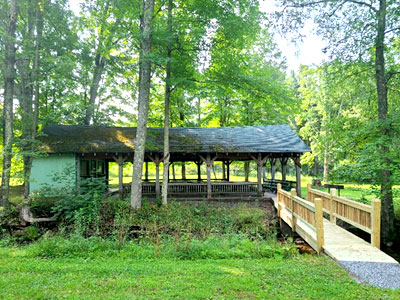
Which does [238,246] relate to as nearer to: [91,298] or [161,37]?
[91,298]

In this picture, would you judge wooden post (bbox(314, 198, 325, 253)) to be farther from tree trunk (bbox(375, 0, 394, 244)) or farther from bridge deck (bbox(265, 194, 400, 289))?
tree trunk (bbox(375, 0, 394, 244))

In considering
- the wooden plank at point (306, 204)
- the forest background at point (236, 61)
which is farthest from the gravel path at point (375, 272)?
the forest background at point (236, 61)

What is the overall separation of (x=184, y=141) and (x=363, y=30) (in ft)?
31.2

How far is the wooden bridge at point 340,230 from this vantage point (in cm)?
484

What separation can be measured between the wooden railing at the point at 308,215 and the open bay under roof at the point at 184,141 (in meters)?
4.42

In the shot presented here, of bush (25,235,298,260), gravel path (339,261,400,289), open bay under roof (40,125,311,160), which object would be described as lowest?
bush (25,235,298,260)

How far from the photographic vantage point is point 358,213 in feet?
19.7

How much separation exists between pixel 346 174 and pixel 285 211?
8.09 feet

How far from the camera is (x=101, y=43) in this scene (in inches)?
539

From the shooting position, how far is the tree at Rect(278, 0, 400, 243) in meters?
8.45

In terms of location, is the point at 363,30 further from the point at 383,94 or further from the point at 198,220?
the point at 198,220

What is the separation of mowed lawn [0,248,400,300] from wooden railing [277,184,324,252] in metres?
0.69

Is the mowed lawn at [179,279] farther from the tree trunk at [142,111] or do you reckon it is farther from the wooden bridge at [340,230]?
the tree trunk at [142,111]

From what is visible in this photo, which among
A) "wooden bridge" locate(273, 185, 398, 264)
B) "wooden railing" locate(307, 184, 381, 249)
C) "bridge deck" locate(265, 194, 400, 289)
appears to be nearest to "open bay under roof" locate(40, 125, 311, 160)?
"wooden railing" locate(307, 184, 381, 249)
